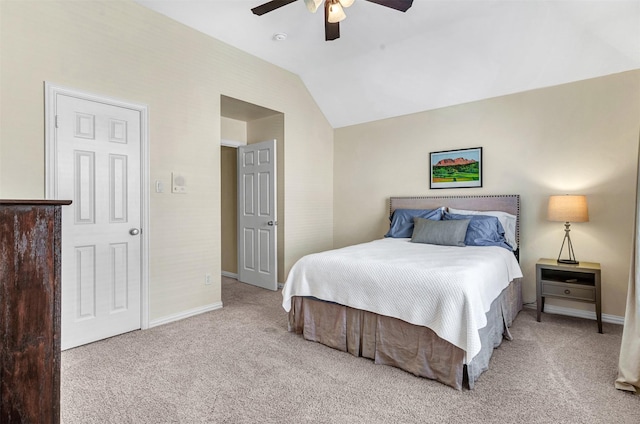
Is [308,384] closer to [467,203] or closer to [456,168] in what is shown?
[467,203]

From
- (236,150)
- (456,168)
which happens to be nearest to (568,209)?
(456,168)

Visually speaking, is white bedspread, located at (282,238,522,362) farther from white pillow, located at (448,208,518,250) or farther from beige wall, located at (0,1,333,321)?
beige wall, located at (0,1,333,321)

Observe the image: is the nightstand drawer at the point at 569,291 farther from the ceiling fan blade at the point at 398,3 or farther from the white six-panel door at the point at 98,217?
the white six-panel door at the point at 98,217

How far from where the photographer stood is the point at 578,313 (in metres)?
3.43

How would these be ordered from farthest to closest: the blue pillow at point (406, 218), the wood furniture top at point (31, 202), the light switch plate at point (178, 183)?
1. the blue pillow at point (406, 218)
2. the light switch plate at point (178, 183)
3. the wood furniture top at point (31, 202)

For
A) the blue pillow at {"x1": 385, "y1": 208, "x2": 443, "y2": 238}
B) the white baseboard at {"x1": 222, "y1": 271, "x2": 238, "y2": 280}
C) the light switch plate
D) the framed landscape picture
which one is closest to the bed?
the blue pillow at {"x1": 385, "y1": 208, "x2": 443, "y2": 238}

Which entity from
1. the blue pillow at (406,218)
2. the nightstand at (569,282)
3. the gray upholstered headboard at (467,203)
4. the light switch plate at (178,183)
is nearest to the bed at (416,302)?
the nightstand at (569,282)

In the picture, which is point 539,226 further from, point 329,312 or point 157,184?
point 157,184

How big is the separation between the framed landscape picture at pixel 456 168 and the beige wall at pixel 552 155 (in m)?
0.08

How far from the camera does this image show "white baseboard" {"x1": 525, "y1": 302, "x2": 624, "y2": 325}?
325 cm

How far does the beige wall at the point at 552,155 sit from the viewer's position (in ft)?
10.5

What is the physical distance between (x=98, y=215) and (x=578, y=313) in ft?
15.2

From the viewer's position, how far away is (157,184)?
10.6ft

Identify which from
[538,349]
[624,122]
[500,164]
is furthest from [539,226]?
[538,349]
